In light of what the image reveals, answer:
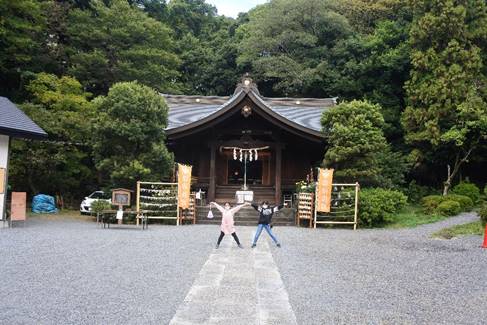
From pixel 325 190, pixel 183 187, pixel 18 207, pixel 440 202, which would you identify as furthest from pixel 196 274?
pixel 440 202

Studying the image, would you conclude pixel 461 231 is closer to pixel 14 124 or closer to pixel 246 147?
pixel 246 147

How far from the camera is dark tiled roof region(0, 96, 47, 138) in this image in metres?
14.3

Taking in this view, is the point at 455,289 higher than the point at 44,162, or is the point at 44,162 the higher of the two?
the point at 44,162

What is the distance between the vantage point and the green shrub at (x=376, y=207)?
15797mm

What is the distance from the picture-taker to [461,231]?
1402 cm

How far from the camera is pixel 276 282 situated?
718 cm

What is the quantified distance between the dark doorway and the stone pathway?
40.1ft

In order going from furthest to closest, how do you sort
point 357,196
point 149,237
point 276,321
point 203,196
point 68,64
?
point 68,64 < point 203,196 < point 357,196 < point 149,237 < point 276,321

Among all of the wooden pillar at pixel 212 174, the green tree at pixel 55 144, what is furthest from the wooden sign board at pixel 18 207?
the wooden pillar at pixel 212 174

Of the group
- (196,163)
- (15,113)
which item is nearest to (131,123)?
(15,113)

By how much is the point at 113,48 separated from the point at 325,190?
17.1 metres

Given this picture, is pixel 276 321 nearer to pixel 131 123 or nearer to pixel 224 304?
pixel 224 304

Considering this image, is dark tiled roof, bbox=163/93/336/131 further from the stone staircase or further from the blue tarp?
the blue tarp

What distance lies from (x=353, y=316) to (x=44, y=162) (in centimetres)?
1776
